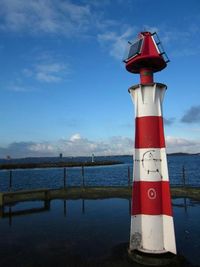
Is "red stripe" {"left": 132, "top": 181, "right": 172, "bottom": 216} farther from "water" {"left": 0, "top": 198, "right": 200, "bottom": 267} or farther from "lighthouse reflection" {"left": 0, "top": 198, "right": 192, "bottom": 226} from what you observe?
"lighthouse reflection" {"left": 0, "top": 198, "right": 192, "bottom": 226}

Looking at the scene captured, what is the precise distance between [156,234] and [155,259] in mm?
585

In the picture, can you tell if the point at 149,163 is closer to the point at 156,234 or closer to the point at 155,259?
the point at 156,234

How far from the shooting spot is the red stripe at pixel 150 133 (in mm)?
7918

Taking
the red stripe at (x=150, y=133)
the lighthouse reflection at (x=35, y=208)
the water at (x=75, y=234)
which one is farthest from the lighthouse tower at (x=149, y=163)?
the lighthouse reflection at (x=35, y=208)

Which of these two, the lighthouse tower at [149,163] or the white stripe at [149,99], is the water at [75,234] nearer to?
the lighthouse tower at [149,163]

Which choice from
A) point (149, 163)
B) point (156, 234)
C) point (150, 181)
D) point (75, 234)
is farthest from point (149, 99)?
point (75, 234)

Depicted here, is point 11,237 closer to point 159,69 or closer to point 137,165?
point 137,165

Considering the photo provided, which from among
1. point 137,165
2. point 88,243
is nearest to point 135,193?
point 137,165

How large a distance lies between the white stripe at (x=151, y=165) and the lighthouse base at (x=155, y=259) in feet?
6.17

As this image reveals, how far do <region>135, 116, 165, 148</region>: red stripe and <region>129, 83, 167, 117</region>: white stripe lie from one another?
6.2 inches

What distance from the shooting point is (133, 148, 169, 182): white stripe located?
7.81 metres

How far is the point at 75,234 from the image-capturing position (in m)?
10.5

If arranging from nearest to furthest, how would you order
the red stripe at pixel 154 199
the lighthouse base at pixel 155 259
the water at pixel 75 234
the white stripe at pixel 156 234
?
the lighthouse base at pixel 155 259
the white stripe at pixel 156 234
the red stripe at pixel 154 199
the water at pixel 75 234

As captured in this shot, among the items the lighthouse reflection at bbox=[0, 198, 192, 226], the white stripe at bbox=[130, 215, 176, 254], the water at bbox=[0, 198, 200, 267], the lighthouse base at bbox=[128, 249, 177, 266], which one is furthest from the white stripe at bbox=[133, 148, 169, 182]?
the lighthouse reflection at bbox=[0, 198, 192, 226]
